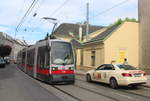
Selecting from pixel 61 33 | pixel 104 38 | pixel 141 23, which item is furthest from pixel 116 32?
pixel 61 33

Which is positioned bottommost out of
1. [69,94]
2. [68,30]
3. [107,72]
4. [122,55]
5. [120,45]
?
[69,94]

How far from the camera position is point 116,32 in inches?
914

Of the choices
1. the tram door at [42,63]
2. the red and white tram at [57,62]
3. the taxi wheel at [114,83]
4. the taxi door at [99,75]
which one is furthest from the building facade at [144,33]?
the tram door at [42,63]

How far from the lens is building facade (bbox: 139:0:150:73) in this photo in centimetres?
2142

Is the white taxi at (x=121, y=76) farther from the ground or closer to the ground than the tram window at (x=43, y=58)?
closer to the ground

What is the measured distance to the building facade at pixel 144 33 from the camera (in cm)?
2142

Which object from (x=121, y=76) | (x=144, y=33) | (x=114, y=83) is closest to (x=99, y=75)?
(x=114, y=83)

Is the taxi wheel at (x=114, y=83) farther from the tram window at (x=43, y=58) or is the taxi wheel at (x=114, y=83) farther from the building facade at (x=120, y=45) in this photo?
the building facade at (x=120, y=45)

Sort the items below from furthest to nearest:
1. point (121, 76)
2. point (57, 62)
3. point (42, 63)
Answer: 1. point (42, 63)
2. point (57, 62)
3. point (121, 76)

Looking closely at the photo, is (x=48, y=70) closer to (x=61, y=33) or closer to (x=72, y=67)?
(x=72, y=67)

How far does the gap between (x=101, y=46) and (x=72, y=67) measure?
10.8m

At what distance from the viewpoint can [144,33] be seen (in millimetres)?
22297

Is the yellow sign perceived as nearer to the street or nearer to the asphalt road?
the street

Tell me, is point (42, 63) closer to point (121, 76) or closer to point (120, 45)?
point (121, 76)
